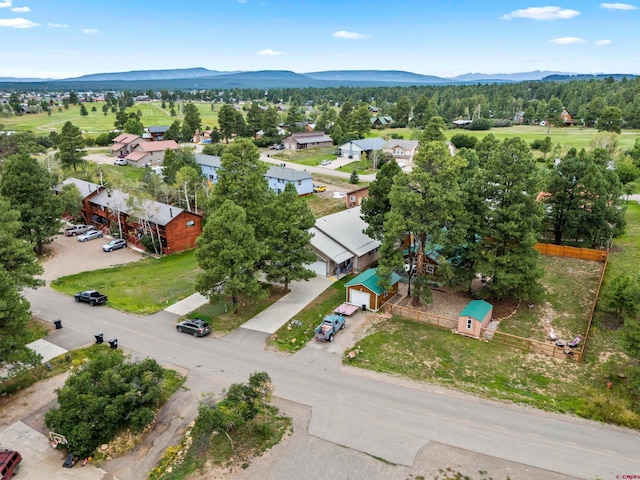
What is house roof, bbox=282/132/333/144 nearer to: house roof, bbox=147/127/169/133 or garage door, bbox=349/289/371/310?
house roof, bbox=147/127/169/133

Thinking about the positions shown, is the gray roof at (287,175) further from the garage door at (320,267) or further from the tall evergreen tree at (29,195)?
the tall evergreen tree at (29,195)

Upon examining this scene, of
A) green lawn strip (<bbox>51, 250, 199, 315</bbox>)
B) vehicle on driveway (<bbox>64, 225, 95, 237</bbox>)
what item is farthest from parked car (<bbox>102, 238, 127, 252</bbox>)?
vehicle on driveway (<bbox>64, 225, 95, 237</bbox>)

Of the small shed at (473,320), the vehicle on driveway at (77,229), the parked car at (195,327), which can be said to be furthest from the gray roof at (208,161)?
the small shed at (473,320)

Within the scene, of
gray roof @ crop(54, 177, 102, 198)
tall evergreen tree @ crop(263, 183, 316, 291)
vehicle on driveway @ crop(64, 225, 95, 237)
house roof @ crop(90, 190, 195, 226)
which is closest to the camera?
tall evergreen tree @ crop(263, 183, 316, 291)

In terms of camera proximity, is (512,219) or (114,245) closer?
(512,219)

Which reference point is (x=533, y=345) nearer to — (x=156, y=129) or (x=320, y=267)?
(x=320, y=267)

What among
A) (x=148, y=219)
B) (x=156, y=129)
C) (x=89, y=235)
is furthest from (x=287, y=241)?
(x=156, y=129)

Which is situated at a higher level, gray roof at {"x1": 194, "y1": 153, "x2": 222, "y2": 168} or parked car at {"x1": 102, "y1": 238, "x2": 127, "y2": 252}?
gray roof at {"x1": 194, "y1": 153, "x2": 222, "y2": 168}
